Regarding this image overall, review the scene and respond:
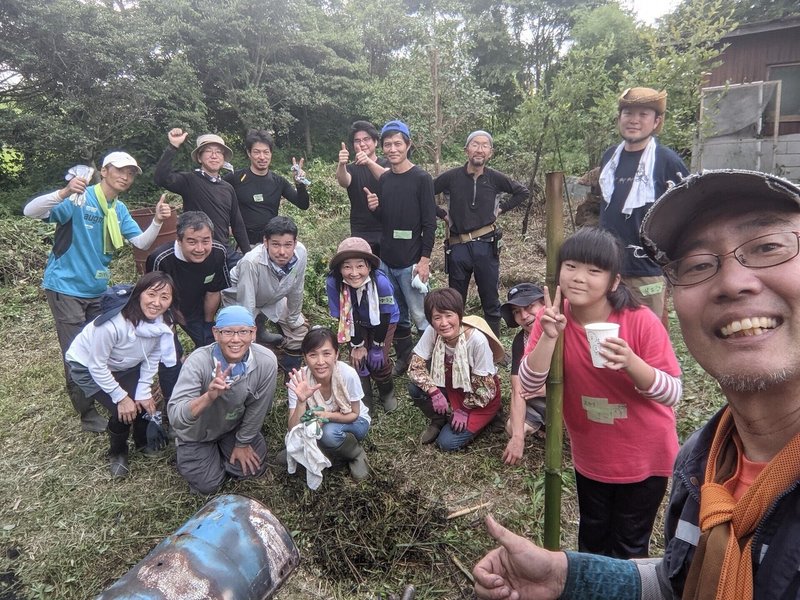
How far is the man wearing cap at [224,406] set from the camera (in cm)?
320

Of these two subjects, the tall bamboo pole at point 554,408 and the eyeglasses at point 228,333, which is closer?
the tall bamboo pole at point 554,408

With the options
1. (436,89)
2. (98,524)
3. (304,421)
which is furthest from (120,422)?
(436,89)

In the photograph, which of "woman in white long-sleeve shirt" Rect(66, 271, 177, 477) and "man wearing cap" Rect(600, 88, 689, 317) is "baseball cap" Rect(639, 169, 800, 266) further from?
"woman in white long-sleeve shirt" Rect(66, 271, 177, 477)

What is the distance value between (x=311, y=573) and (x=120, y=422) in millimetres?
1991

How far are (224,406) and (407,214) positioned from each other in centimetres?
241

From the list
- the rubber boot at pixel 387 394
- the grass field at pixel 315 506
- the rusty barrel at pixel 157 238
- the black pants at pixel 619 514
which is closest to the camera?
the black pants at pixel 619 514

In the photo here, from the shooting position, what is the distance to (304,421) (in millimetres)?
3264

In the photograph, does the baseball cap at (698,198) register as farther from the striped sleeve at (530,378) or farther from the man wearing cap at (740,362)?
the striped sleeve at (530,378)

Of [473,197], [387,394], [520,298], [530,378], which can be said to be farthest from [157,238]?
[530,378]

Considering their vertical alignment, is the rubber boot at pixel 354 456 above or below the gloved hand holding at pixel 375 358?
below

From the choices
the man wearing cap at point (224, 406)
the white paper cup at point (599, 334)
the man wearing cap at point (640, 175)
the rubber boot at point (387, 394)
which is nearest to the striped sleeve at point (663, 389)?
the white paper cup at point (599, 334)

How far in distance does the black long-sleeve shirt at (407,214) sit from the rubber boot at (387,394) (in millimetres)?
1146

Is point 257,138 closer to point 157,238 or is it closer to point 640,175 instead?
point 157,238

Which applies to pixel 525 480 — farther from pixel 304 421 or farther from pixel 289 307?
pixel 289 307
